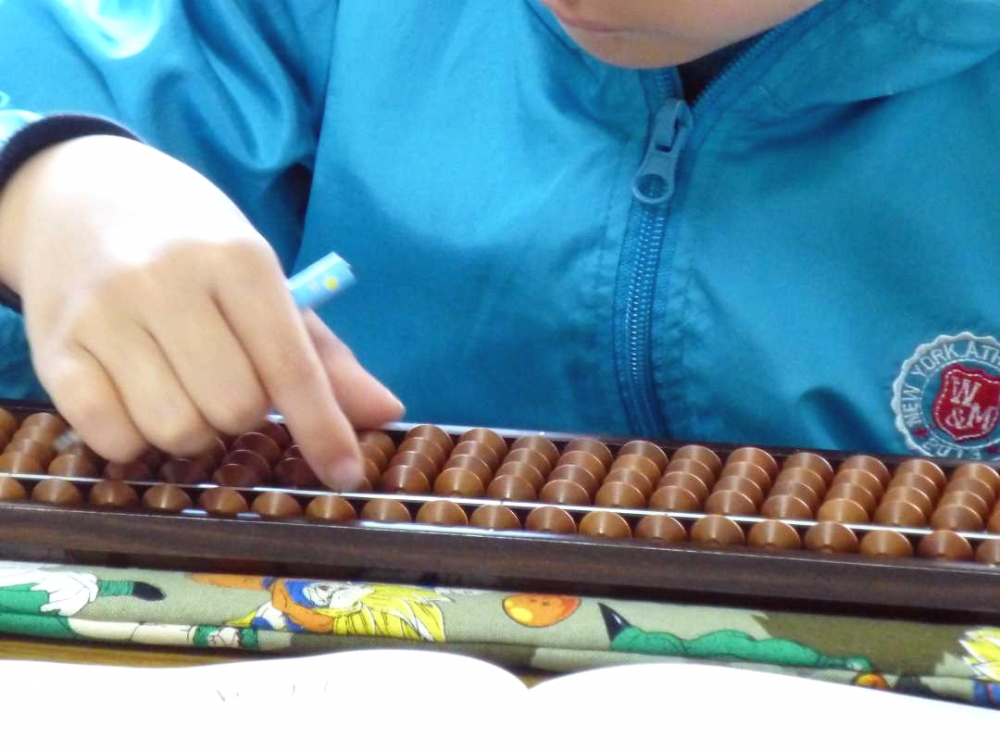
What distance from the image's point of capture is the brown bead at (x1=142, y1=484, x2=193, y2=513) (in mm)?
584

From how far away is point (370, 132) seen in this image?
2.86 ft

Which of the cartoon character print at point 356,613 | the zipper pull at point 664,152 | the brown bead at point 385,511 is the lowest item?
the cartoon character print at point 356,613

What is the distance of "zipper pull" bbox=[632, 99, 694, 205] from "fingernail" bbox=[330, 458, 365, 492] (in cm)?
28

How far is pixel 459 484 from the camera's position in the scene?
1.96 ft

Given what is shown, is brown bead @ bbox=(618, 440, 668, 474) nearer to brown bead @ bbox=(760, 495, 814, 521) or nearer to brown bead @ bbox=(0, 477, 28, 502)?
brown bead @ bbox=(760, 495, 814, 521)

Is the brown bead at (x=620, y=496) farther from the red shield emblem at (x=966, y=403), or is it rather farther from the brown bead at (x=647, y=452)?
the red shield emblem at (x=966, y=403)

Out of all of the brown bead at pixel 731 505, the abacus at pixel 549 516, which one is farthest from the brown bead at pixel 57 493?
the brown bead at pixel 731 505

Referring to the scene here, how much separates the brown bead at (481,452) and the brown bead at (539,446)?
0.01 m

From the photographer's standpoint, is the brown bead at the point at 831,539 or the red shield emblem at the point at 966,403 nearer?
the brown bead at the point at 831,539

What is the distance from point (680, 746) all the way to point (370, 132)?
21.6 inches

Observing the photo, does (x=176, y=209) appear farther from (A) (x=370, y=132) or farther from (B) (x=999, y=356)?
(B) (x=999, y=356)

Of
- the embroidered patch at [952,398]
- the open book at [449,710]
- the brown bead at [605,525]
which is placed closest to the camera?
the open book at [449,710]

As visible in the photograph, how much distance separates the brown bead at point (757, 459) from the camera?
2.02 ft

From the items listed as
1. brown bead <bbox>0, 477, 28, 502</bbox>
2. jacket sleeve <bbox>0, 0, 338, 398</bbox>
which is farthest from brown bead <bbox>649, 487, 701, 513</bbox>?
jacket sleeve <bbox>0, 0, 338, 398</bbox>
